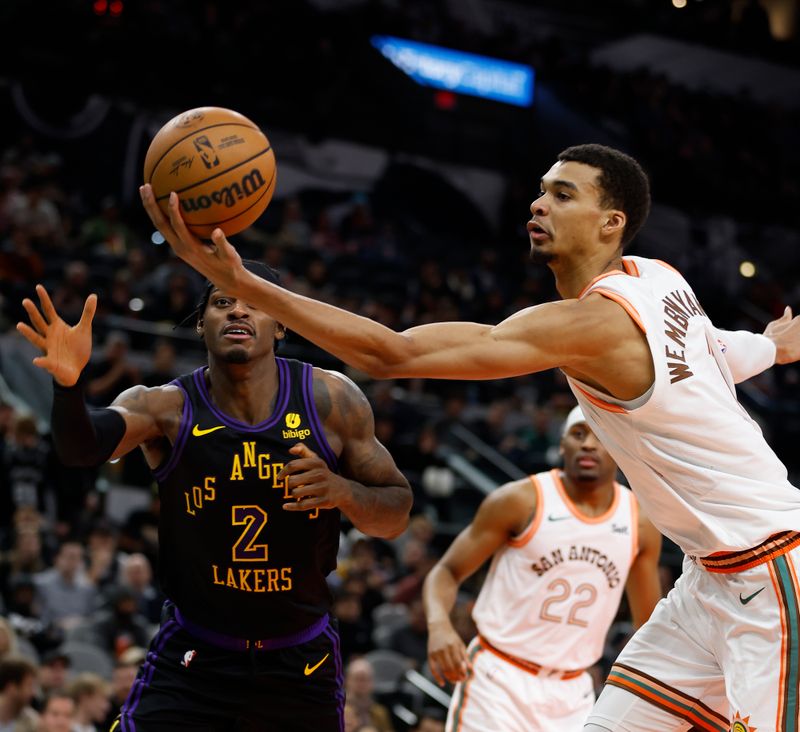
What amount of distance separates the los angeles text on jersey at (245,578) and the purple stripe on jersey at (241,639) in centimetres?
18

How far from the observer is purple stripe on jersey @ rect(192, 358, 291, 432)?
4.44 m

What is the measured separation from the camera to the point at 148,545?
9914 mm

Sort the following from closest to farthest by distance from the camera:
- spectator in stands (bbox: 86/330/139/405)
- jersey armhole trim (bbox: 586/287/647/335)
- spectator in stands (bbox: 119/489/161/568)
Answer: jersey armhole trim (bbox: 586/287/647/335)
spectator in stands (bbox: 119/489/161/568)
spectator in stands (bbox: 86/330/139/405)

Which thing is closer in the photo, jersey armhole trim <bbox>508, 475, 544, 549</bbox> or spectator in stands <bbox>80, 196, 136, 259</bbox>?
jersey armhole trim <bbox>508, 475, 544, 549</bbox>

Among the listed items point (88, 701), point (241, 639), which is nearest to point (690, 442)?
point (241, 639)

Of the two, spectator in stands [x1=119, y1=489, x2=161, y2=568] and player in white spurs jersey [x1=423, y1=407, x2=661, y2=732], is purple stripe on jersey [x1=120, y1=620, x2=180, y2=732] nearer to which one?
player in white spurs jersey [x1=423, y1=407, x2=661, y2=732]

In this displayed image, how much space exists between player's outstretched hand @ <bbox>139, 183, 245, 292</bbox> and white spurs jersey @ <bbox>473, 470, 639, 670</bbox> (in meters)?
2.77

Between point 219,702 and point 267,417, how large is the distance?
106 centimetres

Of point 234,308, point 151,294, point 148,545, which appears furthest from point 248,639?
point 151,294

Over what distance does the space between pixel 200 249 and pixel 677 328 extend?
1.53 m

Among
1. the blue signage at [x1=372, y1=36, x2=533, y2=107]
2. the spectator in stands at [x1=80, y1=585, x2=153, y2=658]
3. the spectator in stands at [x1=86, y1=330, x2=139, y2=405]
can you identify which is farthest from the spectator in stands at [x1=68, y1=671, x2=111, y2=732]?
the blue signage at [x1=372, y1=36, x2=533, y2=107]

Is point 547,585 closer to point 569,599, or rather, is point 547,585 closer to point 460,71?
point 569,599

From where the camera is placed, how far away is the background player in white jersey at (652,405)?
3.42 meters

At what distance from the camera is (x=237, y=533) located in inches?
169
